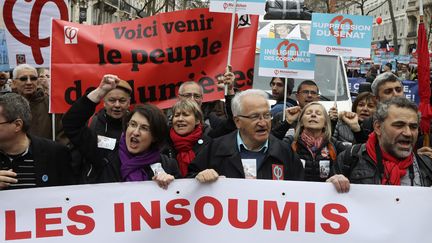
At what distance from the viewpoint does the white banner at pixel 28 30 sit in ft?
18.0

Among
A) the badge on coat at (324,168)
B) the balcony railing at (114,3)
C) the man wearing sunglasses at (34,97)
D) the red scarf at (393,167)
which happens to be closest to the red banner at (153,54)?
the man wearing sunglasses at (34,97)

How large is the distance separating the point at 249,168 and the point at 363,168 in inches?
26.5

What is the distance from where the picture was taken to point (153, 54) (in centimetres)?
553

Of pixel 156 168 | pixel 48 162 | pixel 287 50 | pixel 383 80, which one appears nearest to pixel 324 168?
pixel 156 168

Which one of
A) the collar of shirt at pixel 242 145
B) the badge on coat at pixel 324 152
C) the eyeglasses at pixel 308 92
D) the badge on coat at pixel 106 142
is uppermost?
the eyeglasses at pixel 308 92

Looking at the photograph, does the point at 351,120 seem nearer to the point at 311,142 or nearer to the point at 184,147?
the point at 311,142

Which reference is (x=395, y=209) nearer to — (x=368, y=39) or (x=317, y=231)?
(x=317, y=231)

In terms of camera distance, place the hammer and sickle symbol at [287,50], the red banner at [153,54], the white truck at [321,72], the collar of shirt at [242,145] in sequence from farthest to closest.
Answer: the white truck at [321,72] → the hammer and sickle symbol at [287,50] → the red banner at [153,54] → the collar of shirt at [242,145]

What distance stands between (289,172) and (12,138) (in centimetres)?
165

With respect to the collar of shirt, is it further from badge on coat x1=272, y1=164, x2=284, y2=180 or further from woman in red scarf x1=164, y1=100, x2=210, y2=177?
woman in red scarf x1=164, y1=100, x2=210, y2=177

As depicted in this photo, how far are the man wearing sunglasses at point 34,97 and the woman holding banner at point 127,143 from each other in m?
1.84

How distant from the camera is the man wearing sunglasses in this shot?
537 centimetres

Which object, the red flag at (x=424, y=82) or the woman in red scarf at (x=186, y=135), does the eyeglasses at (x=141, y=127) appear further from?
the red flag at (x=424, y=82)

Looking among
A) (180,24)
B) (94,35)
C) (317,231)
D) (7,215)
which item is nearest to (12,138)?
(7,215)
